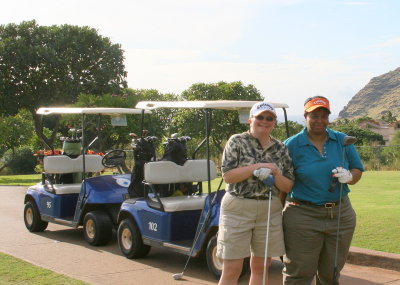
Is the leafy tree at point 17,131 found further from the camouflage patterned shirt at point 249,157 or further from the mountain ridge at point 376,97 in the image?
the mountain ridge at point 376,97

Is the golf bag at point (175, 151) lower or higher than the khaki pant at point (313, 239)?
higher

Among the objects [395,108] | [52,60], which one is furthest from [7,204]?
[395,108]

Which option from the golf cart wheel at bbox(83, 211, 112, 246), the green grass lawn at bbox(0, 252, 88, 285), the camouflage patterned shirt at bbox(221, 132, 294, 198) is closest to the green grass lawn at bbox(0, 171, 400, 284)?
the green grass lawn at bbox(0, 252, 88, 285)

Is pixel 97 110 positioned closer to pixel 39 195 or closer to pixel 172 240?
pixel 39 195

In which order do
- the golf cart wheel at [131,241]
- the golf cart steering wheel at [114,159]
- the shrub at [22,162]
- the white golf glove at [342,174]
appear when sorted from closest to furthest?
the white golf glove at [342,174], the golf cart wheel at [131,241], the golf cart steering wheel at [114,159], the shrub at [22,162]

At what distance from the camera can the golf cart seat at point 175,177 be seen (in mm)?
7016

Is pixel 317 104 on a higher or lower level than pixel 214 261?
higher

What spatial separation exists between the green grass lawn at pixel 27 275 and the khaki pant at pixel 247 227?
227 cm

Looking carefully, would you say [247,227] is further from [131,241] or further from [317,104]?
[131,241]

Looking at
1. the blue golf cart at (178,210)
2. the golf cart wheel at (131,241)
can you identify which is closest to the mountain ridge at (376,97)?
the blue golf cart at (178,210)

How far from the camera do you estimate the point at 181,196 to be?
25.5ft

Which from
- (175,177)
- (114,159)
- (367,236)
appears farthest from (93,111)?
(367,236)

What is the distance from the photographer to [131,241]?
24.7ft

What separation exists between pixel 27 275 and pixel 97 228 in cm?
204
